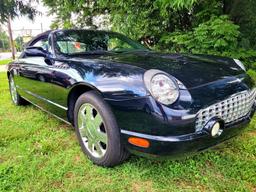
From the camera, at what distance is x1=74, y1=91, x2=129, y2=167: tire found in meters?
2.01

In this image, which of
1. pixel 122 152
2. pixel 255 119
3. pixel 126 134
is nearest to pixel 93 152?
pixel 122 152

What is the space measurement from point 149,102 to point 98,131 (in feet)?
2.11

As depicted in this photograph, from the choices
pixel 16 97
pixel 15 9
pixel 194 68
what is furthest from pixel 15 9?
pixel 194 68

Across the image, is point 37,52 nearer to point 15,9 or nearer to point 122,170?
point 122,170

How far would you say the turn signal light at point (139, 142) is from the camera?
1806 mm

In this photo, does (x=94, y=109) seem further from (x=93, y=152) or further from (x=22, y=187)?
(x=22, y=187)

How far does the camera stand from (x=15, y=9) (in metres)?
9.69

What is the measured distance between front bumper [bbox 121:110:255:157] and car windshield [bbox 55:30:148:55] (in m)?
1.36

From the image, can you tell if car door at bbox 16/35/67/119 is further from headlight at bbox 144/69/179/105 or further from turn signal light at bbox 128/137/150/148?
headlight at bbox 144/69/179/105

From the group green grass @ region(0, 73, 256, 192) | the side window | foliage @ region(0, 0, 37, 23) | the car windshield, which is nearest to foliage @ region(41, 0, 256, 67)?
the car windshield

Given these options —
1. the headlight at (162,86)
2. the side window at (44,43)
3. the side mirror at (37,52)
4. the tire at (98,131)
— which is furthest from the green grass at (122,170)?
the side window at (44,43)

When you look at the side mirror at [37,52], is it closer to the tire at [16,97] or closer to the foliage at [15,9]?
the tire at [16,97]

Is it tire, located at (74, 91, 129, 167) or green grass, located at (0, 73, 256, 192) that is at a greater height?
tire, located at (74, 91, 129, 167)

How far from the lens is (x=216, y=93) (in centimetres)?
189
